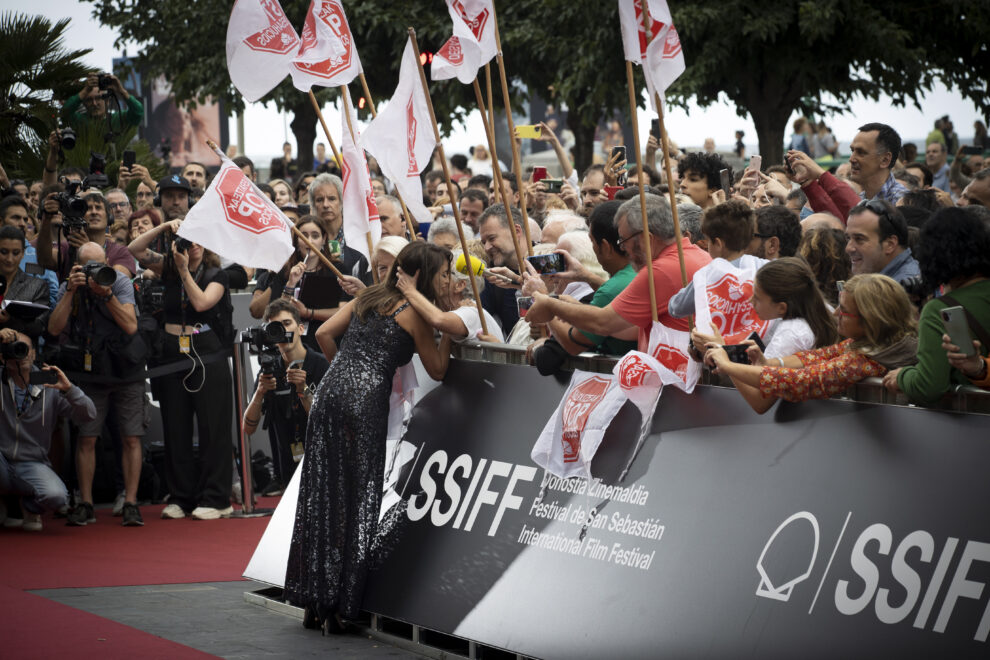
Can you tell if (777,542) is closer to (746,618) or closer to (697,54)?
(746,618)

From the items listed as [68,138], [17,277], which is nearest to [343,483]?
[17,277]

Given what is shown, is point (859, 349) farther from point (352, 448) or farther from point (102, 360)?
point (102, 360)

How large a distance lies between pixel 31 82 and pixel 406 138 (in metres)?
10.3

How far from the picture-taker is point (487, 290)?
9266 mm

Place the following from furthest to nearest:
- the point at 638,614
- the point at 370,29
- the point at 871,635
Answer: the point at 370,29, the point at 638,614, the point at 871,635

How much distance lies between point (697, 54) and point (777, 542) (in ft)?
53.6

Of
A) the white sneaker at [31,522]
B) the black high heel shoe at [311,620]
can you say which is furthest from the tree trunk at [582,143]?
the black high heel shoe at [311,620]

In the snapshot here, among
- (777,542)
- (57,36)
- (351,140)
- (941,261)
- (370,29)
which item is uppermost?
(370,29)

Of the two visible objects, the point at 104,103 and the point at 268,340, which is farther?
the point at 104,103

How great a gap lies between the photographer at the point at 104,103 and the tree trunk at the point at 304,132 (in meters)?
12.8

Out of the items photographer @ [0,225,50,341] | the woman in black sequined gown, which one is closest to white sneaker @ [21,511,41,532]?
A: photographer @ [0,225,50,341]

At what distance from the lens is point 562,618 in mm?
6055

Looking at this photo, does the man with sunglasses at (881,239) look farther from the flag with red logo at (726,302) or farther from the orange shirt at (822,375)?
the orange shirt at (822,375)

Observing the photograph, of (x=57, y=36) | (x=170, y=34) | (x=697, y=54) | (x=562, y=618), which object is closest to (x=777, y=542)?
(x=562, y=618)
